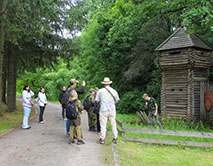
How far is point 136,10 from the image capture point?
16.2m

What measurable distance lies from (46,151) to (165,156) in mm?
4047

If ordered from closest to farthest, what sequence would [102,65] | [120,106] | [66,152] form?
[66,152]
[120,106]
[102,65]

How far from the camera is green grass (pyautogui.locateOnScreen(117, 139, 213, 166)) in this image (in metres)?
6.62

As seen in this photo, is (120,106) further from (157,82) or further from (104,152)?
A: (104,152)

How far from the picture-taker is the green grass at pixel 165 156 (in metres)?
6.62

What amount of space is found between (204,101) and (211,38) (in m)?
4.93

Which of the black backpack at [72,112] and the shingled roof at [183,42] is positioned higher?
the shingled roof at [183,42]

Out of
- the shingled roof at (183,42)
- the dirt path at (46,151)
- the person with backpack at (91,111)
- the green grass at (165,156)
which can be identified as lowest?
the green grass at (165,156)

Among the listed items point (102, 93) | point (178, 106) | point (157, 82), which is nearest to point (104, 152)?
point (102, 93)

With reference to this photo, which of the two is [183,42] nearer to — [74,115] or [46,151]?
[74,115]

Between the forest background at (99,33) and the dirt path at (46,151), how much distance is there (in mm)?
4981

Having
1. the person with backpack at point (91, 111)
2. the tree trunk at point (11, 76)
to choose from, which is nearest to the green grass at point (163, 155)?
the person with backpack at point (91, 111)

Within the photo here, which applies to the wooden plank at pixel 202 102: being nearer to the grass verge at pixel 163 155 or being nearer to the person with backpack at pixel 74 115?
the grass verge at pixel 163 155

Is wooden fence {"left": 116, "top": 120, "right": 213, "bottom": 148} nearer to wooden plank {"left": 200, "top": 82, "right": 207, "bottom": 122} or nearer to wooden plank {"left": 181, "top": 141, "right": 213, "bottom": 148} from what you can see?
wooden plank {"left": 181, "top": 141, "right": 213, "bottom": 148}
